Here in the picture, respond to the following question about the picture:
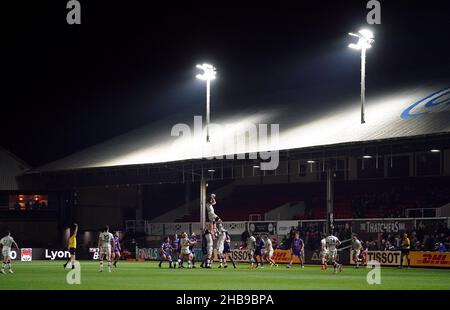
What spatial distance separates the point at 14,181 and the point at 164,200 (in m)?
13.9

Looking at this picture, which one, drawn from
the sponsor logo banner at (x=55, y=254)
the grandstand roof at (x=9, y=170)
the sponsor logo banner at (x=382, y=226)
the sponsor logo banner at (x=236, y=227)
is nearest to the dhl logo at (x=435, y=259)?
the sponsor logo banner at (x=382, y=226)

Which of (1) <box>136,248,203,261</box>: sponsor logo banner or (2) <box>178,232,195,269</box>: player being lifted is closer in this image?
(2) <box>178,232,195,269</box>: player being lifted

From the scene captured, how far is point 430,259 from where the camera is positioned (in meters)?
43.9

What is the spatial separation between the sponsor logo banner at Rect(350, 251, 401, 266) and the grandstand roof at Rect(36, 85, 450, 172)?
7.27m

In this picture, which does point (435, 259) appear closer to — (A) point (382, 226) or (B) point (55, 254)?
(A) point (382, 226)

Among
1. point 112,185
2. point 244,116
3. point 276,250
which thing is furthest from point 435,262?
point 112,185

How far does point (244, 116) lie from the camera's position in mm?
60406

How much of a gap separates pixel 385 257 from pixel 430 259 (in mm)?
2960

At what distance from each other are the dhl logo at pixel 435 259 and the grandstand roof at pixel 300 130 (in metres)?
7.30

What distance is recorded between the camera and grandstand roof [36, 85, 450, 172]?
144ft

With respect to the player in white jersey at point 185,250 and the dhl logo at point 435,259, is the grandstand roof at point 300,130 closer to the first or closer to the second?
the dhl logo at point 435,259

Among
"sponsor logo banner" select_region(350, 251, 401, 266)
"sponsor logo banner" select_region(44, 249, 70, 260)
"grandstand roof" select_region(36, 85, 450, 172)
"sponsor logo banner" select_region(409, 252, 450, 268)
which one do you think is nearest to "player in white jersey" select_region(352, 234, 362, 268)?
"sponsor logo banner" select_region(350, 251, 401, 266)

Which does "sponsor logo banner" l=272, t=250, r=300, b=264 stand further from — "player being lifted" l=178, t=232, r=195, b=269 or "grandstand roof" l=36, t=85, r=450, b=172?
"player being lifted" l=178, t=232, r=195, b=269

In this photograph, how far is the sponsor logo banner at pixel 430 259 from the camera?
4267 cm
